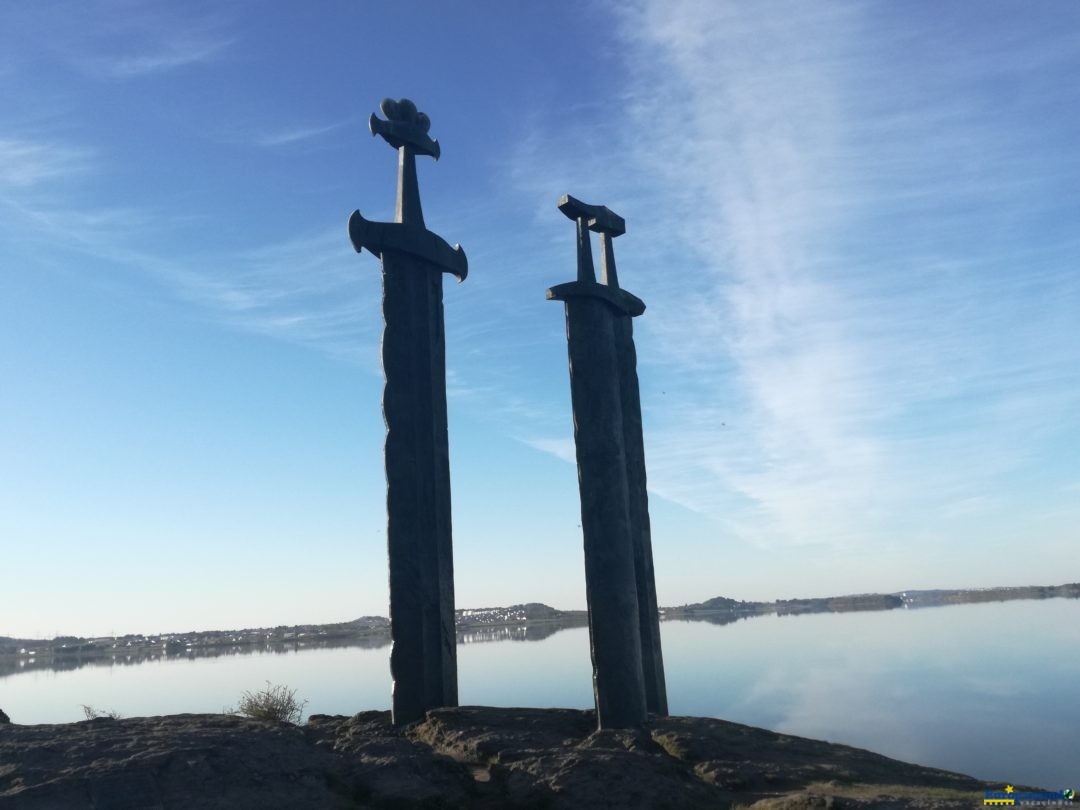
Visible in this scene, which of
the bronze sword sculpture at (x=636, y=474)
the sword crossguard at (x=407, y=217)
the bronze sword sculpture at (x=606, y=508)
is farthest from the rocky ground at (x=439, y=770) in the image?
the sword crossguard at (x=407, y=217)

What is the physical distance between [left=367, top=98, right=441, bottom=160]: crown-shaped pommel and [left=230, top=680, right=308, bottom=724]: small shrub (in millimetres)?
8781

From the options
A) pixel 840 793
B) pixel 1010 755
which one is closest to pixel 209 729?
pixel 840 793

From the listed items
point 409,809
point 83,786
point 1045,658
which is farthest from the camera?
point 1045,658

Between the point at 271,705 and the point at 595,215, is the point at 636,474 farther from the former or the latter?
the point at 271,705

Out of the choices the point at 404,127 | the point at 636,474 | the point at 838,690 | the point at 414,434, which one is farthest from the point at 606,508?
Result: the point at 838,690

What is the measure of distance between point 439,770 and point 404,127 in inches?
389

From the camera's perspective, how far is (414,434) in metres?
12.1

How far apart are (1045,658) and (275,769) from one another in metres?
41.2

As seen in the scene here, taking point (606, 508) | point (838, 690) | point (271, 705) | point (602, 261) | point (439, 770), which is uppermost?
point (602, 261)

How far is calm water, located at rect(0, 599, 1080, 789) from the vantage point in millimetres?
20125

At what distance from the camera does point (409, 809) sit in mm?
7469

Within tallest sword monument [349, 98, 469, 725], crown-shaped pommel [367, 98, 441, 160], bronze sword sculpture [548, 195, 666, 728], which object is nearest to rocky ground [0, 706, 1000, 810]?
bronze sword sculpture [548, 195, 666, 728]

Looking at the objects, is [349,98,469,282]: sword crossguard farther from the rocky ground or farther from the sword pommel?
the rocky ground

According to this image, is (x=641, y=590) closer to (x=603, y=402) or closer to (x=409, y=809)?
(x=603, y=402)
